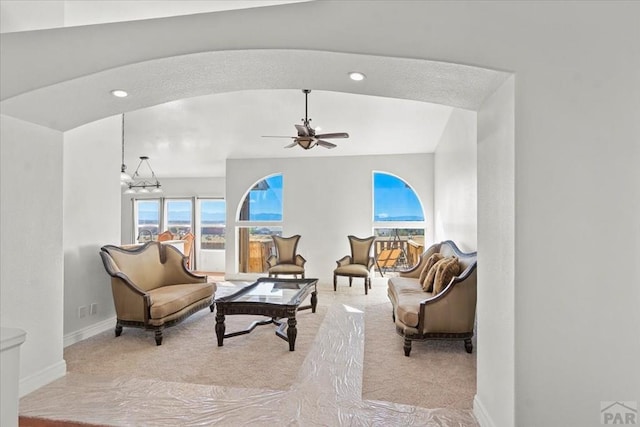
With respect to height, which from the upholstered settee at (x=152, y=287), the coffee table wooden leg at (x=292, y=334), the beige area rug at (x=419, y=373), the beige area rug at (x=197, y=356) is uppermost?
the upholstered settee at (x=152, y=287)

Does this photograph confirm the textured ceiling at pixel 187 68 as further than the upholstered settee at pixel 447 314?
No

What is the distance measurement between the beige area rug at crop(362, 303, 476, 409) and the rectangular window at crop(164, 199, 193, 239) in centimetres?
759

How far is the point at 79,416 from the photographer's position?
2459 millimetres

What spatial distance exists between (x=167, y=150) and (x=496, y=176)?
23.2ft

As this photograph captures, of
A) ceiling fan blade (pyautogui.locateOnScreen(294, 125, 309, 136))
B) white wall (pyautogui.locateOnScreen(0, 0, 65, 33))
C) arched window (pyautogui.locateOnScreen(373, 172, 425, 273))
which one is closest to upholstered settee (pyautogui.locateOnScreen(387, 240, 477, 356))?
ceiling fan blade (pyautogui.locateOnScreen(294, 125, 309, 136))

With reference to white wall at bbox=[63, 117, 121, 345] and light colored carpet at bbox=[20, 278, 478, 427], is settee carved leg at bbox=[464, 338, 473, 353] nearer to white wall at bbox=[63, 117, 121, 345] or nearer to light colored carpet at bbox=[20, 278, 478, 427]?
light colored carpet at bbox=[20, 278, 478, 427]

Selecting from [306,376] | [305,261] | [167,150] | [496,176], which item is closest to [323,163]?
[305,261]

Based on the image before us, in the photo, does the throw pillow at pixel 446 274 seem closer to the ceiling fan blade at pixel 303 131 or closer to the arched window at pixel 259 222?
the ceiling fan blade at pixel 303 131

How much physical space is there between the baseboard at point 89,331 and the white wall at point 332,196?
3.88 metres

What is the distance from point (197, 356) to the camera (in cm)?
355

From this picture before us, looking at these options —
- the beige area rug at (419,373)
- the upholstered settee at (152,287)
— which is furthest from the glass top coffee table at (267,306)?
the beige area rug at (419,373)

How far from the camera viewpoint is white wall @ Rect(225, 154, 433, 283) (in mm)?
7344

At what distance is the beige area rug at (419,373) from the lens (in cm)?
273

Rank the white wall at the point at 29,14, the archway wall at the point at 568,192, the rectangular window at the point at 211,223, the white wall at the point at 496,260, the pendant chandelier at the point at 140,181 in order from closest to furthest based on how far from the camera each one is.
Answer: the archway wall at the point at 568,192 < the white wall at the point at 496,260 < the white wall at the point at 29,14 < the pendant chandelier at the point at 140,181 < the rectangular window at the point at 211,223
